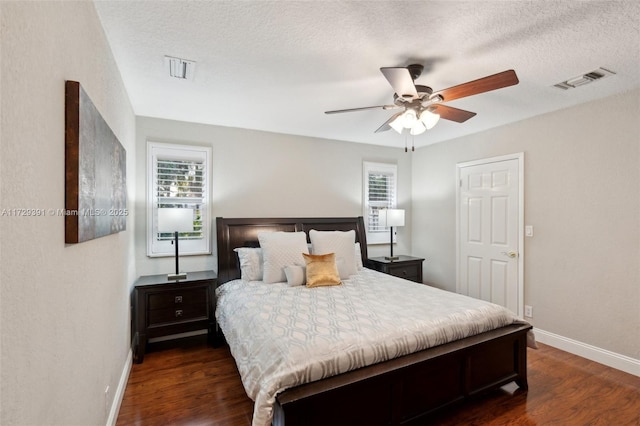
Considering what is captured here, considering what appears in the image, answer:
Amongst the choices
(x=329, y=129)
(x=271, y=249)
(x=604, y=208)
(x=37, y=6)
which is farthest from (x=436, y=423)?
(x=329, y=129)

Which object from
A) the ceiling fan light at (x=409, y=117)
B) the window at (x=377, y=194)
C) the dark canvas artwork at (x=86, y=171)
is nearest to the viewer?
the dark canvas artwork at (x=86, y=171)

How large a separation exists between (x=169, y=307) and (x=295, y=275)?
4.30 feet

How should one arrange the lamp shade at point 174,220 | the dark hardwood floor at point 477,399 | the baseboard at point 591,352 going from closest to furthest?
the dark hardwood floor at point 477,399, the baseboard at point 591,352, the lamp shade at point 174,220

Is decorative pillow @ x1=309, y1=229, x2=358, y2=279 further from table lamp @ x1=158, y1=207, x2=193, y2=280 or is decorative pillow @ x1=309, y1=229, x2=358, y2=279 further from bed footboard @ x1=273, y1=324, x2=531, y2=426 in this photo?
bed footboard @ x1=273, y1=324, x2=531, y2=426

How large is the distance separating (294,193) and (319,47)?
239 centimetres

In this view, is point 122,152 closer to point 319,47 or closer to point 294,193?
point 319,47

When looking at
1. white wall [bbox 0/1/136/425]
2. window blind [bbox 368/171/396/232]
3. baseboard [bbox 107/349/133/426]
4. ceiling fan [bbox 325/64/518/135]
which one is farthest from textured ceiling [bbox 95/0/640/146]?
baseboard [bbox 107/349/133/426]

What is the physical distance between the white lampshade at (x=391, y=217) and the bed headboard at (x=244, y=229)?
64cm

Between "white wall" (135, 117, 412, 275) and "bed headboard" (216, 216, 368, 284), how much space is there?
0.18 metres

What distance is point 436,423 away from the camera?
7.00ft

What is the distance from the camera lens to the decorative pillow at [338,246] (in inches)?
141

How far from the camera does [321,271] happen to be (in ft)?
10.3

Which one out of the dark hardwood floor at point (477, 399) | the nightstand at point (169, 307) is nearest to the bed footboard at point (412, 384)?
the dark hardwood floor at point (477, 399)

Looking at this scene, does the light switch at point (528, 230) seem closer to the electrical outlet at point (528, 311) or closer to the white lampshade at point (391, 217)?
the electrical outlet at point (528, 311)
